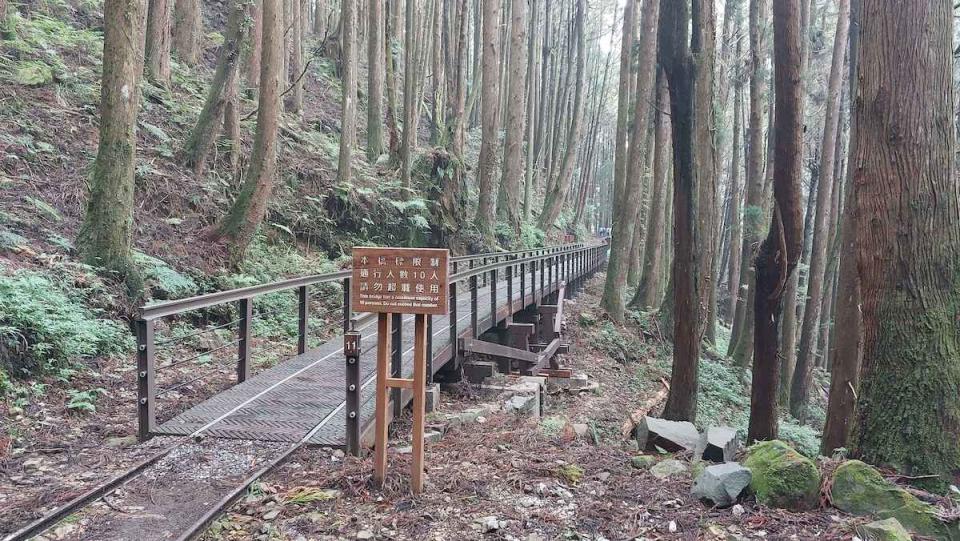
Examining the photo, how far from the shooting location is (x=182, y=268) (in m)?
9.59

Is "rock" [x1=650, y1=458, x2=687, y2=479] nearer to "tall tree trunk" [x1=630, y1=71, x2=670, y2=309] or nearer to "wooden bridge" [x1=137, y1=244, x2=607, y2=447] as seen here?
"wooden bridge" [x1=137, y1=244, x2=607, y2=447]

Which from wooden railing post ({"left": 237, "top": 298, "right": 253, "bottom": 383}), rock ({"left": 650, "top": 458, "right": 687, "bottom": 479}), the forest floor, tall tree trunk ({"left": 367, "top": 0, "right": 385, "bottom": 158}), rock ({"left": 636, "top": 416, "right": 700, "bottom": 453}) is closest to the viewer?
the forest floor

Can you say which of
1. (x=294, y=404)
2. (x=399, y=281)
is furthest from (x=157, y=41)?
(x=399, y=281)

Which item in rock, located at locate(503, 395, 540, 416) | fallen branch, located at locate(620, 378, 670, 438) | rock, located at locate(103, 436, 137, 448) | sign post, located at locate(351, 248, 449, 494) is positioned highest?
sign post, located at locate(351, 248, 449, 494)

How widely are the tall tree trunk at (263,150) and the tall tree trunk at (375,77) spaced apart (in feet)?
22.0

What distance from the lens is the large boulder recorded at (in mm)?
3539

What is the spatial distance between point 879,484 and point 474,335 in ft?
18.7

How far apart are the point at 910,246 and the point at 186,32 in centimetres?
1928

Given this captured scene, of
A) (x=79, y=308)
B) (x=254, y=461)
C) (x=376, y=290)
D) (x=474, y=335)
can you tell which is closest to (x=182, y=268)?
(x=79, y=308)

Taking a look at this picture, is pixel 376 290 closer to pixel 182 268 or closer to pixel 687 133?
pixel 687 133

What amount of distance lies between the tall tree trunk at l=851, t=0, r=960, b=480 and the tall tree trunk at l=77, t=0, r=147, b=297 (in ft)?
26.9

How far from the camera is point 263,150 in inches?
434

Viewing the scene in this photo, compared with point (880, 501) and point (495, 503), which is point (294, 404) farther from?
point (880, 501)

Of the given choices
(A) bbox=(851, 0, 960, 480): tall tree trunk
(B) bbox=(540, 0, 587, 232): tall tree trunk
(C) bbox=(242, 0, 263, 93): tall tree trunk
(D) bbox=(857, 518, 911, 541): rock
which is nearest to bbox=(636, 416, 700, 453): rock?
(A) bbox=(851, 0, 960, 480): tall tree trunk
